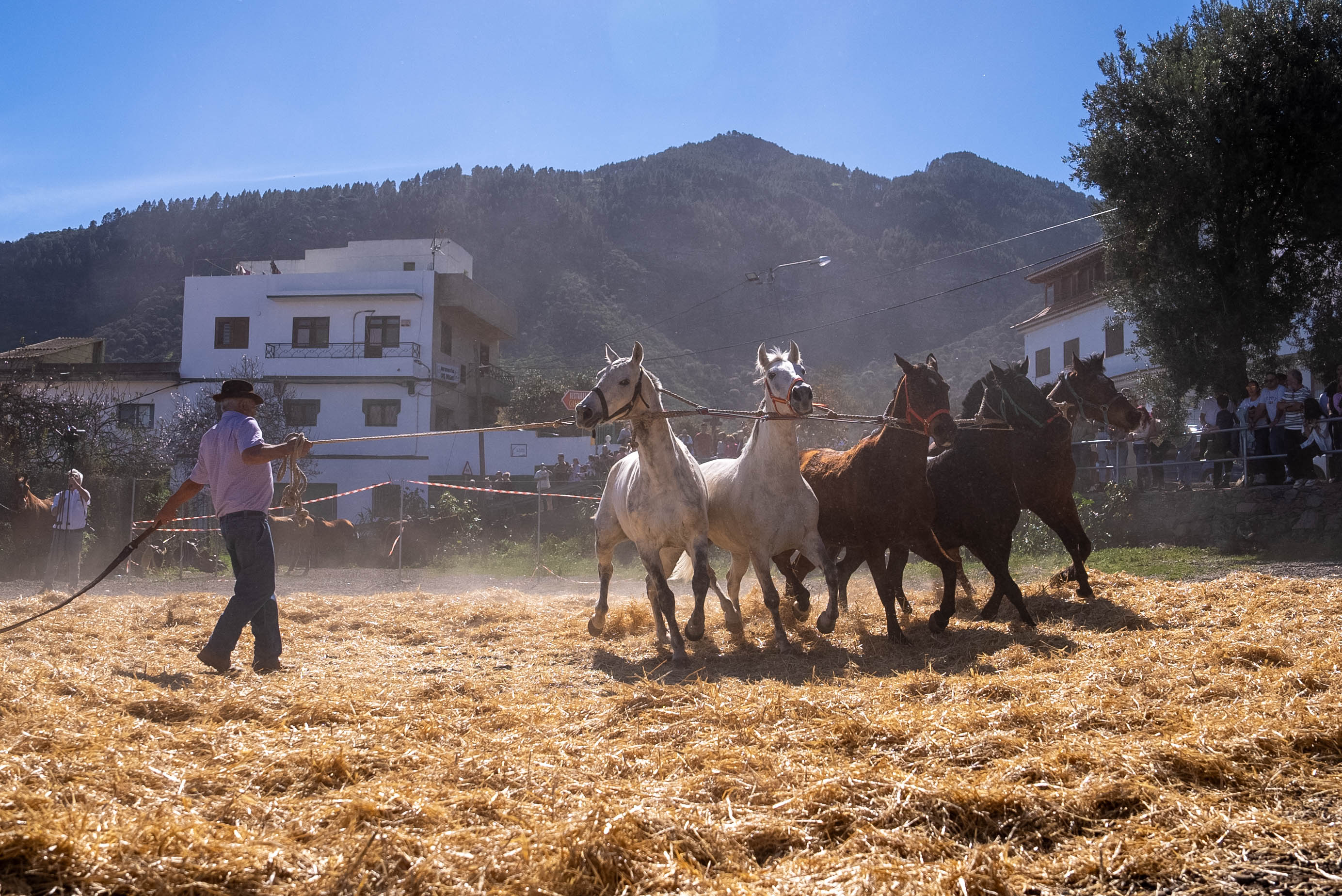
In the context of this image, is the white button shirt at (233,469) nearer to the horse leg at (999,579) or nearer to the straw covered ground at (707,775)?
the straw covered ground at (707,775)

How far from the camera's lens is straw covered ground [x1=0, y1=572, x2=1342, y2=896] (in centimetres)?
237

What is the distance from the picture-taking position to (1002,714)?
12.2 ft

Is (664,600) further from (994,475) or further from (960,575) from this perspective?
(960,575)

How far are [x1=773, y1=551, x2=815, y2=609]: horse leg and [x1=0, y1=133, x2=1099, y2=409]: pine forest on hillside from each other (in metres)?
57.5

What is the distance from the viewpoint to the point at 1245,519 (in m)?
12.8

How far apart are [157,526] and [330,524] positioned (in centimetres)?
1424

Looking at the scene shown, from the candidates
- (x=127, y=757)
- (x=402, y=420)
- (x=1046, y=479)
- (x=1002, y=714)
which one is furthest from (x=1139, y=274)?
(x=402, y=420)

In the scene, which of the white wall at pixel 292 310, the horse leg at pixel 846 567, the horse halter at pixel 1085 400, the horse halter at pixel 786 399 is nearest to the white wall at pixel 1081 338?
the horse halter at pixel 1085 400

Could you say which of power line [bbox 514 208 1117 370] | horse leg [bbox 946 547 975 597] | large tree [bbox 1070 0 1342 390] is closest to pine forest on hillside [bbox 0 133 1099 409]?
power line [bbox 514 208 1117 370]

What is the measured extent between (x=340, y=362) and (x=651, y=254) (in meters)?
70.8

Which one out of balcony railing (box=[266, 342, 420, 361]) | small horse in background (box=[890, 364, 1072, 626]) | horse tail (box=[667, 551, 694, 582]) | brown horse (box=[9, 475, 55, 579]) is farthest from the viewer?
balcony railing (box=[266, 342, 420, 361])

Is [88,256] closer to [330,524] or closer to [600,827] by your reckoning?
[330,524]

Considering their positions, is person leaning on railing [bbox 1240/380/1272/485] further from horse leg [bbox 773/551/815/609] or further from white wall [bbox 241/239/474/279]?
white wall [bbox 241/239/474/279]

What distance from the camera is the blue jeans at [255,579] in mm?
5840
